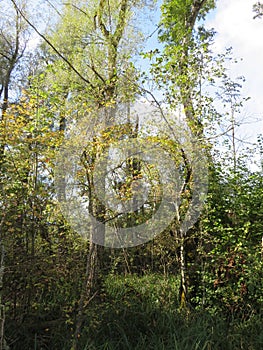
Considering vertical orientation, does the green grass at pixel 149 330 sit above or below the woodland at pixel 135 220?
below

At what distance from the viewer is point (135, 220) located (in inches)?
266

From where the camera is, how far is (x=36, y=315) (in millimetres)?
3666

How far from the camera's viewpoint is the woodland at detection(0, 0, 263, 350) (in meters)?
3.62

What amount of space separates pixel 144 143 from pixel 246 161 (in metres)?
1.77

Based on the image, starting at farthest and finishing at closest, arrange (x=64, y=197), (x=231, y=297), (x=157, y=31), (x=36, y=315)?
(x=157, y=31), (x=64, y=197), (x=231, y=297), (x=36, y=315)

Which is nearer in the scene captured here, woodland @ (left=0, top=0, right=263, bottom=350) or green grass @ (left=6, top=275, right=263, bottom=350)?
green grass @ (left=6, top=275, right=263, bottom=350)

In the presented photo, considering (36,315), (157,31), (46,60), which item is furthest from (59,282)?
(46,60)

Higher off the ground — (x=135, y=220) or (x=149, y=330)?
(x=135, y=220)

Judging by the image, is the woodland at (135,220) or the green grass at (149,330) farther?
the woodland at (135,220)

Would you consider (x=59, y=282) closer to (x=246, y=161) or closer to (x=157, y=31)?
(x=246, y=161)

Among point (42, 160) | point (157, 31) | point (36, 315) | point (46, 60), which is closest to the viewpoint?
point (36, 315)

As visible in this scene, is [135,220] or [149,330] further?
[135,220]

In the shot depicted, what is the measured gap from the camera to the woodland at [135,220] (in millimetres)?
3617

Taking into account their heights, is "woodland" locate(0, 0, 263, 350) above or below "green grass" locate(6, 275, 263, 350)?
above
